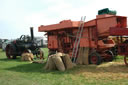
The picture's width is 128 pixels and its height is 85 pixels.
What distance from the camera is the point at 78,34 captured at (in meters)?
10.5

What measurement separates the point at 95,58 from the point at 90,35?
1336mm

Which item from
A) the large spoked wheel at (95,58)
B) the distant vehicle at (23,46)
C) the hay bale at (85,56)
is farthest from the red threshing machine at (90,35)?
the distant vehicle at (23,46)

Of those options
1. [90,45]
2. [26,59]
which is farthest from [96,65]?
[26,59]

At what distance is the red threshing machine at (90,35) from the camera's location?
29.9 ft

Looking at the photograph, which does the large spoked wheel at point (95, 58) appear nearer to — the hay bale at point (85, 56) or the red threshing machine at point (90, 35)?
the red threshing machine at point (90, 35)

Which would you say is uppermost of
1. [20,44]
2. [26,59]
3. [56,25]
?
[56,25]

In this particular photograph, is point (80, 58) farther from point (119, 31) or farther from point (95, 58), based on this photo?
point (119, 31)

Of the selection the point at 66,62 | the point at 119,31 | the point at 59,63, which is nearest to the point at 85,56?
the point at 66,62

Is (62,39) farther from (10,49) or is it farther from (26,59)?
(10,49)

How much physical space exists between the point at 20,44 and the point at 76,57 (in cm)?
744

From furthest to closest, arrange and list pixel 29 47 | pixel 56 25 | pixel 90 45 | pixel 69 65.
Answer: pixel 29 47, pixel 56 25, pixel 90 45, pixel 69 65

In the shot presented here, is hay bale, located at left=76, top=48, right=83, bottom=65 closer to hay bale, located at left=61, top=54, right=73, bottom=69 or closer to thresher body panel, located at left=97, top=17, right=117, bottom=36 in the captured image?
hay bale, located at left=61, top=54, right=73, bottom=69

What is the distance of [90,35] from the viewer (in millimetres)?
10039

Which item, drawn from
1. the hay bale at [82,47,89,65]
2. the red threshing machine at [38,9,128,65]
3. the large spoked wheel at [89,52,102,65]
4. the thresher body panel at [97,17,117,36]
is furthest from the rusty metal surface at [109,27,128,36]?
the hay bale at [82,47,89,65]
